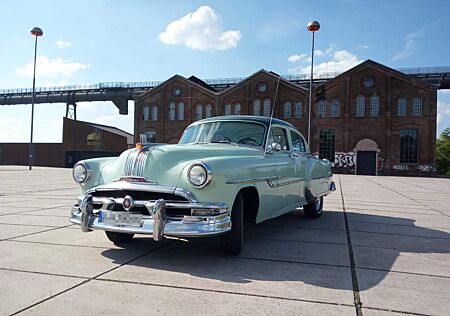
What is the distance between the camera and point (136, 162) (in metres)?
4.33

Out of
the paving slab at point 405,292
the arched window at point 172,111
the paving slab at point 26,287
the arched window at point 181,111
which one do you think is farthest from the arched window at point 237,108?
the paving slab at point 26,287

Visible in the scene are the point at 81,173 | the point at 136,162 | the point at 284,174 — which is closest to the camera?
the point at 136,162

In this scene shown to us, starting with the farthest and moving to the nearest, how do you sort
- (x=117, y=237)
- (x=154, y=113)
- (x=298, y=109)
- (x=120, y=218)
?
(x=154, y=113) → (x=298, y=109) → (x=117, y=237) → (x=120, y=218)

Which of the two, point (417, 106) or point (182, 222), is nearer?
point (182, 222)

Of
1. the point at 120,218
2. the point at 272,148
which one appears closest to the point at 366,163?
the point at 272,148

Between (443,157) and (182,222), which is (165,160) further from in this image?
(443,157)

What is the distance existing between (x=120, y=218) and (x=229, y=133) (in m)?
2.21

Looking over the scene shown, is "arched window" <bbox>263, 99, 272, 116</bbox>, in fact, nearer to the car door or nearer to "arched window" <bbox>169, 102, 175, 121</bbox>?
"arched window" <bbox>169, 102, 175, 121</bbox>

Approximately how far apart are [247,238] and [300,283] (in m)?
1.98

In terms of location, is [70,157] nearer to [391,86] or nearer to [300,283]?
[391,86]

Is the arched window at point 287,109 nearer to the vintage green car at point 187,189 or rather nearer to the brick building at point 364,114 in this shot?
the brick building at point 364,114

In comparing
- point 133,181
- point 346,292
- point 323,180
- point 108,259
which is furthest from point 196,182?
point 323,180

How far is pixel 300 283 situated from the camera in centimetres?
354

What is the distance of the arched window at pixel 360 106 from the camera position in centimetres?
4012
